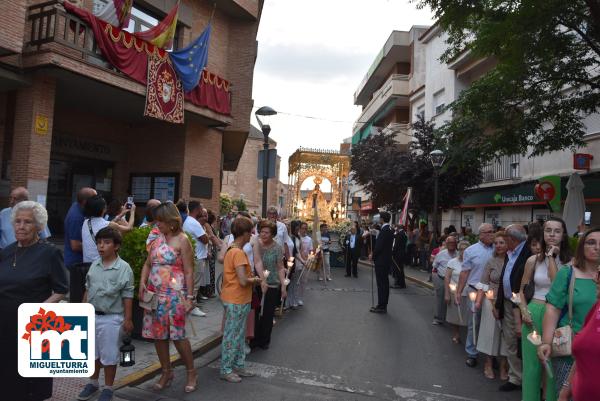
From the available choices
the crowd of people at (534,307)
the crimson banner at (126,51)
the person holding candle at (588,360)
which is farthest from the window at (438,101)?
the person holding candle at (588,360)

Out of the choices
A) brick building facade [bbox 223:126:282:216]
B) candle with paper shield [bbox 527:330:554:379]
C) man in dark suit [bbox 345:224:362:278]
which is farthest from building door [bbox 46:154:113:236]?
brick building facade [bbox 223:126:282:216]

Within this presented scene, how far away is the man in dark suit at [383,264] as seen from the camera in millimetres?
9375

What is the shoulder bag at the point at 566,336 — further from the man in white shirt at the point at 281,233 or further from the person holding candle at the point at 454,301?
the man in white shirt at the point at 281,233

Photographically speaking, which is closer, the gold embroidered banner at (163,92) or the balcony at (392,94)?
the gold embroidered banner at (163,92)

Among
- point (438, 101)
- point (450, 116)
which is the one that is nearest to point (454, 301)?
point (450, 116)

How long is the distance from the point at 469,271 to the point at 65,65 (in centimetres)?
865

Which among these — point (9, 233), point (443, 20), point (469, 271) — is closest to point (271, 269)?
point (469, 271)

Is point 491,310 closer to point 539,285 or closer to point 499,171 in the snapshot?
point 539,285

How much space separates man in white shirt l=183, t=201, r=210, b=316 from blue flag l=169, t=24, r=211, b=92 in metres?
5.81

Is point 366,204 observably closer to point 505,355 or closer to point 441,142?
point 441,142

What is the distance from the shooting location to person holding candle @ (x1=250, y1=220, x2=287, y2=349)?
6.38 m

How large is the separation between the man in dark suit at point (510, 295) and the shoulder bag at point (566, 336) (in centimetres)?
171

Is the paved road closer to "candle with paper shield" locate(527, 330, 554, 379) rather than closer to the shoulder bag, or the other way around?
"candle with paper shield" locate(527, 330, 554, 379)

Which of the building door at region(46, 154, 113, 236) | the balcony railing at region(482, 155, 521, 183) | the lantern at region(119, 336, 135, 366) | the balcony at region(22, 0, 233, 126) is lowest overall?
the lantern at region(119, 336, 135, 366)
